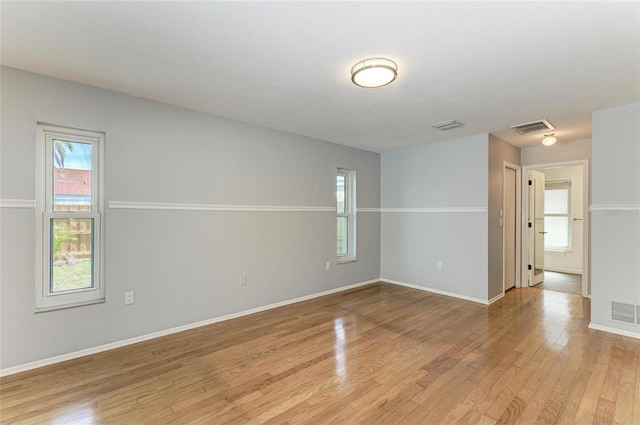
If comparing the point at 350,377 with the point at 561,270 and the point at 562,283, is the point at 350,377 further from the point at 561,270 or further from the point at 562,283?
Result: the point at 561,270

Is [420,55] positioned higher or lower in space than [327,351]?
higher

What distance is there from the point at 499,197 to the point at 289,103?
3.56m

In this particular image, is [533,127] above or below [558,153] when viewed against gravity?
above

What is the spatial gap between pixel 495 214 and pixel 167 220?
4.50 meters

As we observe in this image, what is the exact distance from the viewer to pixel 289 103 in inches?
125

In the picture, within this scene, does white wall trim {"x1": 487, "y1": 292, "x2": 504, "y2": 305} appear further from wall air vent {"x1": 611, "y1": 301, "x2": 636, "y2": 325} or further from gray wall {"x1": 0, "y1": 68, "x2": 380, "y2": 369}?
gray wall {"x1": 0, "y1": 68, "x2": 380, "y2": 369}

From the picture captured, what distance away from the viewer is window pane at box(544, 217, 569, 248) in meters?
6.48

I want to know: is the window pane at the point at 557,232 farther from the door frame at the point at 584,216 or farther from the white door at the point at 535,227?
the door frame at the point at 584,216

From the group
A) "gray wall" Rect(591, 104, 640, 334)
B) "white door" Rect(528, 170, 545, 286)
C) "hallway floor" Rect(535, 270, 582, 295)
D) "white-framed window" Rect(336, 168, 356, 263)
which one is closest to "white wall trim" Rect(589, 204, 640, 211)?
"gray wall" Rect(591, 104, 640, 334)

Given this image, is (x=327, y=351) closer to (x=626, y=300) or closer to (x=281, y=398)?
(x=281, y=398)

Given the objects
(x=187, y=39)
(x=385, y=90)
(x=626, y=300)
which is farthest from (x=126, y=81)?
(x=626, y=300)

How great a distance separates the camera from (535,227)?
5.32m

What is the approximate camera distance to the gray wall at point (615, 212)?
3.15 meters

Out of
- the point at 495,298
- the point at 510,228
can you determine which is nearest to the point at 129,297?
the point at 495,298
